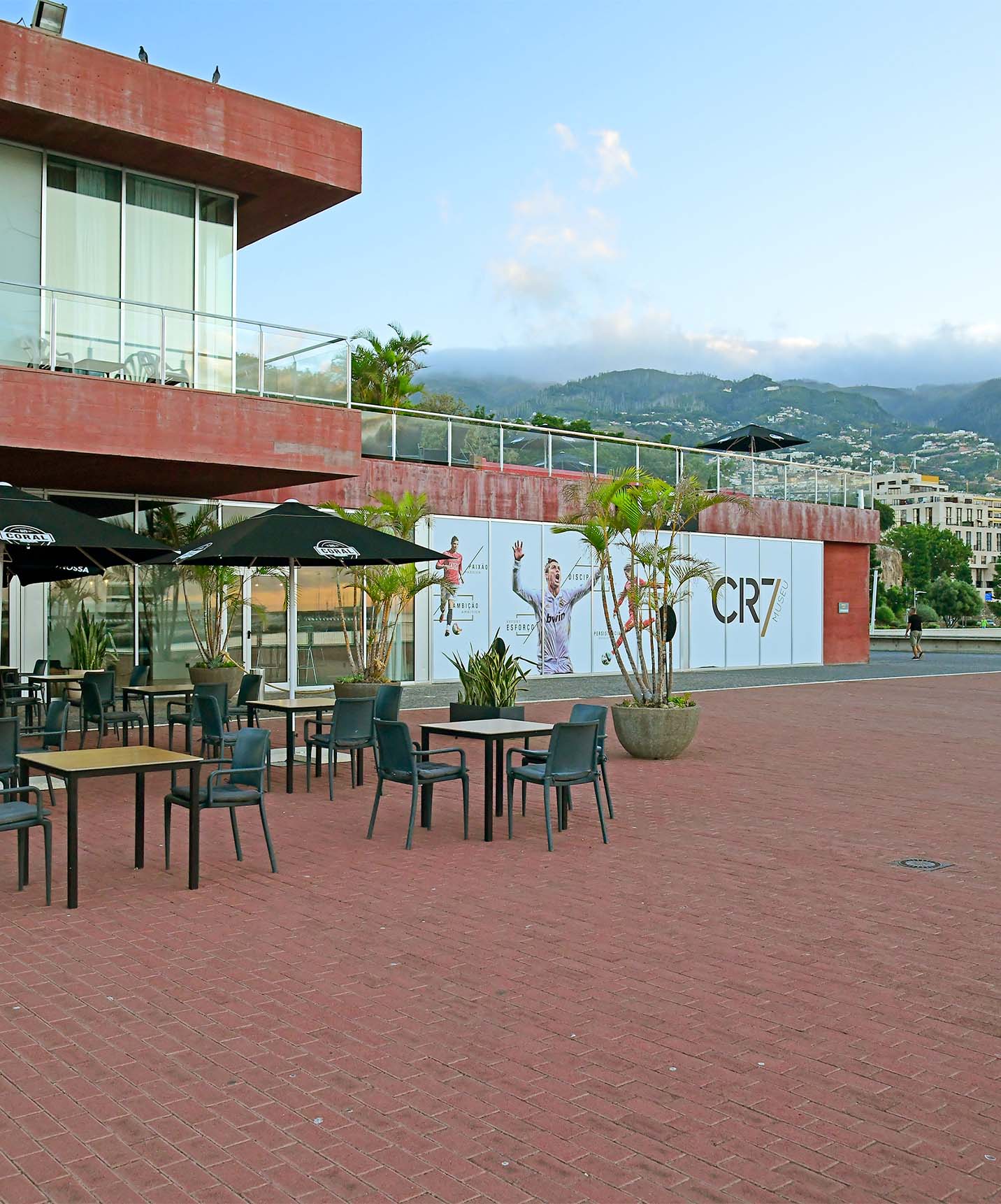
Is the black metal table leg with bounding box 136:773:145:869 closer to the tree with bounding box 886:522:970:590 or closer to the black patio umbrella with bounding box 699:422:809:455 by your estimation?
the black patio umbrella with bounding box 699:422:809:455

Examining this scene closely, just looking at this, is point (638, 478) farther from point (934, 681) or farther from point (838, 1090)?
point (934, 681)

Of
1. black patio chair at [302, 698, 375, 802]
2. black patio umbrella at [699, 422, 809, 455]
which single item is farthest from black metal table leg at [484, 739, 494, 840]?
black patio umbrella at [699, 422, 809, 455]

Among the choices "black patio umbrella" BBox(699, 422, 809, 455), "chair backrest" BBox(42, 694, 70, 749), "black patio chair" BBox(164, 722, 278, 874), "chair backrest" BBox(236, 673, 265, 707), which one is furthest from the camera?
"black patio umbrella" BBox(699, 422, 809, 455)

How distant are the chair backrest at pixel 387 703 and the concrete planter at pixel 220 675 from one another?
6.74m

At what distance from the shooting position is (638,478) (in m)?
15.3

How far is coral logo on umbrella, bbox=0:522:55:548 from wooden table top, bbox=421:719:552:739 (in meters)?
3.73

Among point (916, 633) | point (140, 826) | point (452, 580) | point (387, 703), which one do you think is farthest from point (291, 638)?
point (916, 633)

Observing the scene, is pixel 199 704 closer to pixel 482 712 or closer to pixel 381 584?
pixel 482 712

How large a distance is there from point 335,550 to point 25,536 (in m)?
3.06

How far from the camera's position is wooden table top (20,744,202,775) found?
718 cm

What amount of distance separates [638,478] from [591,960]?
396 inches

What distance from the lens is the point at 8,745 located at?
27.5 feet

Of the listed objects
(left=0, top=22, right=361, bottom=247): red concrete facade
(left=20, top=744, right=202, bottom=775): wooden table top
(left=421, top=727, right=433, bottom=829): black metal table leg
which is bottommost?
(left=421, top=727, right=433, bottom=829): black metal table leg

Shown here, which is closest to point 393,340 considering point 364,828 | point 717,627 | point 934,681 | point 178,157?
point 717,627
